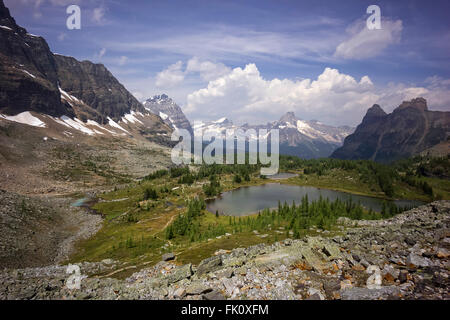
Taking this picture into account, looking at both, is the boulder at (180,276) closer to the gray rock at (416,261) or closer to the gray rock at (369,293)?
the gray rock at (369,293)

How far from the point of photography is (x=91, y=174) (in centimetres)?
16138

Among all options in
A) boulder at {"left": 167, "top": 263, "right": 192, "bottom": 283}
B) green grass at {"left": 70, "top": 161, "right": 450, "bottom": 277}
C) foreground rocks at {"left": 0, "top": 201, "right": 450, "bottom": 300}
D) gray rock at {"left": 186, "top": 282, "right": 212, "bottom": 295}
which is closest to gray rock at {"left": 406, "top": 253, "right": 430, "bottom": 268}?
foreground rocks at {"left": 0, "top": 201, "right": 450, "bottom": 300}

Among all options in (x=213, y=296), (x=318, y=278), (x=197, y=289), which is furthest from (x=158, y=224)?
(x=318, y=278)

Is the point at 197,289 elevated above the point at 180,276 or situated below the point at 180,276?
above

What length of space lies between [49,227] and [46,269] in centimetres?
3517

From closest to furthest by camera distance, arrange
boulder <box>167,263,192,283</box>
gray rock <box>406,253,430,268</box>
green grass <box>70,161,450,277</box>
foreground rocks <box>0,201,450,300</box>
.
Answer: foreground rocks <box>0,201,450,300</box>
gray rock <box>406,253,430,268</box>
boulder <box>167,263,192,283</box>
green grass <box>70,161,450,277</box>

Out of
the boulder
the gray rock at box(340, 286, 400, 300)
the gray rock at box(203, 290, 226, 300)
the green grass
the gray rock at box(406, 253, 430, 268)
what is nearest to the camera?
Result: the gray rock at box(340, 286, 400, 300)

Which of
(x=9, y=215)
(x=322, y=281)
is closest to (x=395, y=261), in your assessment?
(x=322, y=281)

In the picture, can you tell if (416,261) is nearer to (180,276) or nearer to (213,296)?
(213,296)

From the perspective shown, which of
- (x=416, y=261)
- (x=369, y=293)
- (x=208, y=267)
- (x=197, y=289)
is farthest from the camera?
(x=208, y=267)

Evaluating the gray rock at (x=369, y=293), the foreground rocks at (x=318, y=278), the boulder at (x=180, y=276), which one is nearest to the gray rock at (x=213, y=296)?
the foreground rocks at (x=318, y=278)

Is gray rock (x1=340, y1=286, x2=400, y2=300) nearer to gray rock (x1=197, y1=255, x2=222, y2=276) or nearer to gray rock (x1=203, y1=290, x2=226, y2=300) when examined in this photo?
gray rock (x1=203, y1=290, x2=226, y2=300)

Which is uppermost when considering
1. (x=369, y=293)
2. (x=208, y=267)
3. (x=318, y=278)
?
(x=369, y=293)
